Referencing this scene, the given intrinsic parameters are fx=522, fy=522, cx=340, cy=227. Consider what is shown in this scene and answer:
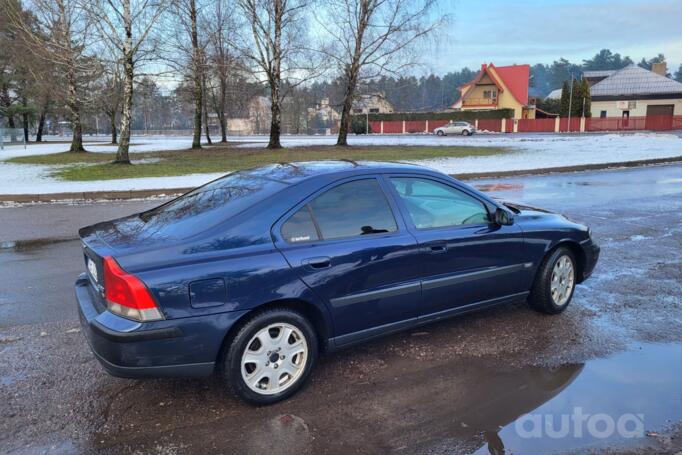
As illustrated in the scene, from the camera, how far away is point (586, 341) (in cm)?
436

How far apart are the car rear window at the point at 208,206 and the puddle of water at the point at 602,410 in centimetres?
213

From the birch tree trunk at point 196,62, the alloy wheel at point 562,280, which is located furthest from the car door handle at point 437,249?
the birch tree trunk at point 196,62

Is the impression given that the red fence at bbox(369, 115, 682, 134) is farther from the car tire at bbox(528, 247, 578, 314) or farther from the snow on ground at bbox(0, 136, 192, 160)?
the car tire at bbox(528, 247, 578, 314)

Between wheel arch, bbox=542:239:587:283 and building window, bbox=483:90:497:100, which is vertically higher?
building window, bbox=483:90:497:100

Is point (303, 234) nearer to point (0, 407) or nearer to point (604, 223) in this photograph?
point (0, 407)

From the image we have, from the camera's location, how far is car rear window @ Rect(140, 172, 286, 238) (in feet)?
11.3

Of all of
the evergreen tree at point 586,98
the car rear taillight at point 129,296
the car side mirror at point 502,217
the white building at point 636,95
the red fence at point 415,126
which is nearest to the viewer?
the car rear taillight at point 129,296

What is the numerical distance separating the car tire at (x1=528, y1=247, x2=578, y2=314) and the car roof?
1.42m

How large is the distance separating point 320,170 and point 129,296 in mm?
1644

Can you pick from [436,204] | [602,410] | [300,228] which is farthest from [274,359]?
[602,410]

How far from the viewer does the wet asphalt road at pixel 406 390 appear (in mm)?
3029

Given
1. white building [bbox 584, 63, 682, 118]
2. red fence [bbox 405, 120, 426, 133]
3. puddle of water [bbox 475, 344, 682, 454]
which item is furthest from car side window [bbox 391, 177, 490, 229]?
red fence [bbox 405, 120, 426, 133]

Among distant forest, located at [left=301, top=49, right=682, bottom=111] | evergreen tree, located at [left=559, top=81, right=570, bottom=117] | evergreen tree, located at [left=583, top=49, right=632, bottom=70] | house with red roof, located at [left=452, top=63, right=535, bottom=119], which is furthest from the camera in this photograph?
evergreen tree, located at [left=583, top=49, right=632, bottom=70]

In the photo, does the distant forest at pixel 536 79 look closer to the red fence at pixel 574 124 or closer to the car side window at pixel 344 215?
the red fence at pixel 574 124
